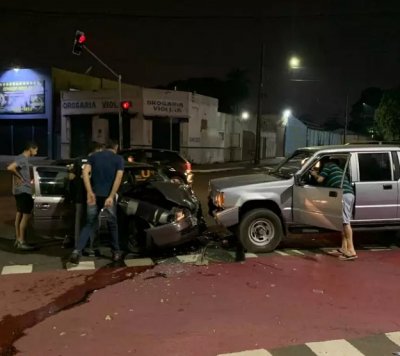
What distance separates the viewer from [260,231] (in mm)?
8953

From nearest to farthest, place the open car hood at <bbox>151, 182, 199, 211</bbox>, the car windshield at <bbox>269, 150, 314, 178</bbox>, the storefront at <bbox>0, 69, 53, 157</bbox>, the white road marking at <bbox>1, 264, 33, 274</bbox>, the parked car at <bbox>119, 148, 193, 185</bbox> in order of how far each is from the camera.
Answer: the white road marking at <bbox>1, 264, 33, 274</bbox>
the open car hood at <bbox>151, 182, 199, 211</bbox>
the car windshield at <bbox>269, 150, 314, 178</bbox>
the parked car at <bbox>119, 148, 193, 185</bbox>
the storefront at <bbox>0, 69, 53, 157</bbox>

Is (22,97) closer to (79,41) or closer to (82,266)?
(79,41)

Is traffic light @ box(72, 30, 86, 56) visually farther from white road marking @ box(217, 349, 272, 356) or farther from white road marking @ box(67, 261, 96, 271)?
white road marking @ box(217, 349, 272, 356)

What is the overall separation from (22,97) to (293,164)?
1245 inches

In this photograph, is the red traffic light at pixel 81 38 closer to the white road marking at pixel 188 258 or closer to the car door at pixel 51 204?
the car door at pixel 51 204

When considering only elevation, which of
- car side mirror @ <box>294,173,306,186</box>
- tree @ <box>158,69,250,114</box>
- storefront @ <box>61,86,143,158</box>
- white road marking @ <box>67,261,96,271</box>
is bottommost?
white road marking @ <box>67,261,96,271</box>

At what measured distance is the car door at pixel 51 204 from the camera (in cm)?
899

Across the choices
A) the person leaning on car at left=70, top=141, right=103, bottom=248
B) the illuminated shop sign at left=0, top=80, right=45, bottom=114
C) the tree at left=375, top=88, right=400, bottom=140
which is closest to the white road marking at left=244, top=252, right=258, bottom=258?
the person leaning on car at left=70, top=141, right=103, bottom=248

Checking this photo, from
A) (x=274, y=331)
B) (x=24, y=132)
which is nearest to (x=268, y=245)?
(x=274, y=331)

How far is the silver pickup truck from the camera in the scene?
8812 millimetres

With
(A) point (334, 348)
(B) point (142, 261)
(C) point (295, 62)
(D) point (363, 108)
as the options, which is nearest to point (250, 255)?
(B) point (142, 261)

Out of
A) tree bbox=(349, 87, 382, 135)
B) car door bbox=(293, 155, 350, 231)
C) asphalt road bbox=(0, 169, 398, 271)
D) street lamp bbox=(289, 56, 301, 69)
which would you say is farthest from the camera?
tree bbox=(349, 87, 382, 135)

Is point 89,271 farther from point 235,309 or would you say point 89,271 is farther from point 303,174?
point 303,174

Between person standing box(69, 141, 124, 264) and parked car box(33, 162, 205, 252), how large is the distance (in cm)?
80
